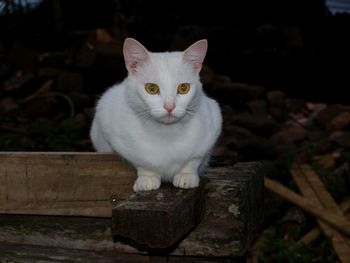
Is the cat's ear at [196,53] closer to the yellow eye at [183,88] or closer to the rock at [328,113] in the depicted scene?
the yellow eye at [183,88]

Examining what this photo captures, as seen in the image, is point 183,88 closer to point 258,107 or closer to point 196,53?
point 196,53

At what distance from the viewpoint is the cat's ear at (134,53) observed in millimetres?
2240

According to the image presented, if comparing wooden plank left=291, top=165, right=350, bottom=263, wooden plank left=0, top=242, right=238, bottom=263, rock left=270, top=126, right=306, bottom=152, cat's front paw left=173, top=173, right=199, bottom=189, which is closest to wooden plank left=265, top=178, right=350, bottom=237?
wooden plank left=291, top=165, right=350, bottom=263

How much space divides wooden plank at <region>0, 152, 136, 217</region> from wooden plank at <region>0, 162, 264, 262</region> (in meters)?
0.07

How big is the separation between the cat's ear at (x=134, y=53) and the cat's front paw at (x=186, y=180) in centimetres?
46

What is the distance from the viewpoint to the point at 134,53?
89.8 inches

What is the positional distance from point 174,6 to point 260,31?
1254 mm

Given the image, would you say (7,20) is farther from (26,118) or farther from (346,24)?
(346,24)

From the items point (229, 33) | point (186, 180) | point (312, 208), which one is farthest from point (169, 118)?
point (229, 33)

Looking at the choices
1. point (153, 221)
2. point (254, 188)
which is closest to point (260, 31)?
point (254, 188)

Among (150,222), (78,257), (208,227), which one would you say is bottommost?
(78,257)

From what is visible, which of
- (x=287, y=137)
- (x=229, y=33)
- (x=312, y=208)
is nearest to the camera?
(x=312, y=208)

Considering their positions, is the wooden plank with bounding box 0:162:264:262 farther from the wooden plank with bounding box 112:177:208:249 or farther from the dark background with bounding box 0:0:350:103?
the dark background with bounding box 0:0:350:103

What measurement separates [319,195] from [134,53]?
2654mm
